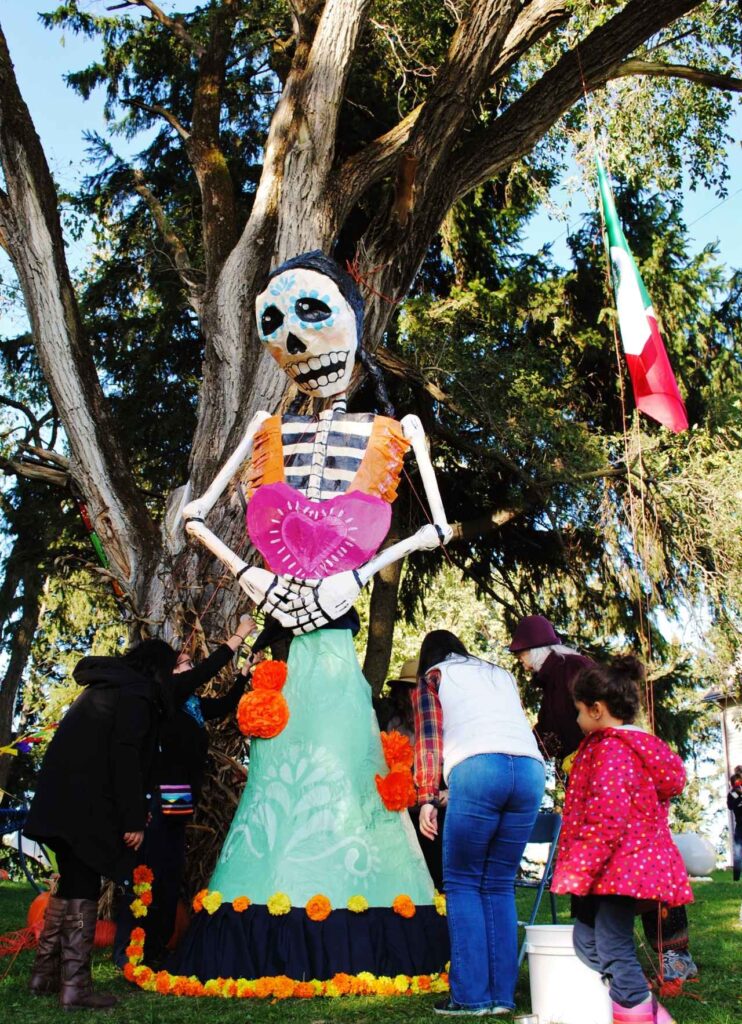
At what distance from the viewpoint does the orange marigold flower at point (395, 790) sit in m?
4.62

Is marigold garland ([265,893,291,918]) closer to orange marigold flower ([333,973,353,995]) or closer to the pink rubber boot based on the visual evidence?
orange marigold flower ([333,973,353,995])

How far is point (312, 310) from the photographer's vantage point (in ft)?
17.2

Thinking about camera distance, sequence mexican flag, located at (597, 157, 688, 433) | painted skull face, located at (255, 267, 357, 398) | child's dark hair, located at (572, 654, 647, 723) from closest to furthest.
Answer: child's dark hair, located at (572, 654, 647, 723), painted skull face, located at (255, 267, 357, 398), mexican flag, located at (597, 157, 688, 433)

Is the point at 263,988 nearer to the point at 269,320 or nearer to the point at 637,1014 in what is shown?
the point at 637,1014

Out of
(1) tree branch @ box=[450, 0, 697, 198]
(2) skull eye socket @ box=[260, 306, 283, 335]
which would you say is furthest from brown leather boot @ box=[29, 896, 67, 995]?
(1) tree branch @ box=[450, 0, 697, 198]

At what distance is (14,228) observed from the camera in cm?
747

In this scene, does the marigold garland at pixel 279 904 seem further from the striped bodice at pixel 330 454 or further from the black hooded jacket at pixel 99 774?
the striped bodice at pixel 330 454

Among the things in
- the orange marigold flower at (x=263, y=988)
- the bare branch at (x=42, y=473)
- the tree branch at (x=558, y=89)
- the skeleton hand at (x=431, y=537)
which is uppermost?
the tree branch at (x=558, y=89)

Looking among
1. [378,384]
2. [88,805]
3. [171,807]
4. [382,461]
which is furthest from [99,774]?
[378,384]

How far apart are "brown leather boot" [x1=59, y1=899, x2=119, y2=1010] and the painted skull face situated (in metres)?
2.67

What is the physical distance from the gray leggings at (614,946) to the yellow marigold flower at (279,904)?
4.53ft

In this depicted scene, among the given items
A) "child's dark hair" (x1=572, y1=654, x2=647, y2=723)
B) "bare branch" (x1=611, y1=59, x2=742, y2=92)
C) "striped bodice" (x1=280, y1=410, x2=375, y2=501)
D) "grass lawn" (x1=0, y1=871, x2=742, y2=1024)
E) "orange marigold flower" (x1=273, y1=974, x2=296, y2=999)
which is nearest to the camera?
"child's dark hair" (x1=572, y1=654, x2=647, y2=723)

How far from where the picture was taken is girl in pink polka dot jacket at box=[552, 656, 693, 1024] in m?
3.23

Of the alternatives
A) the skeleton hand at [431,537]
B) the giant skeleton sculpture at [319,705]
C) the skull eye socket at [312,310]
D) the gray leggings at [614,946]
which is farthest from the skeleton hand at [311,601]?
the gray leggings at [614,946]
